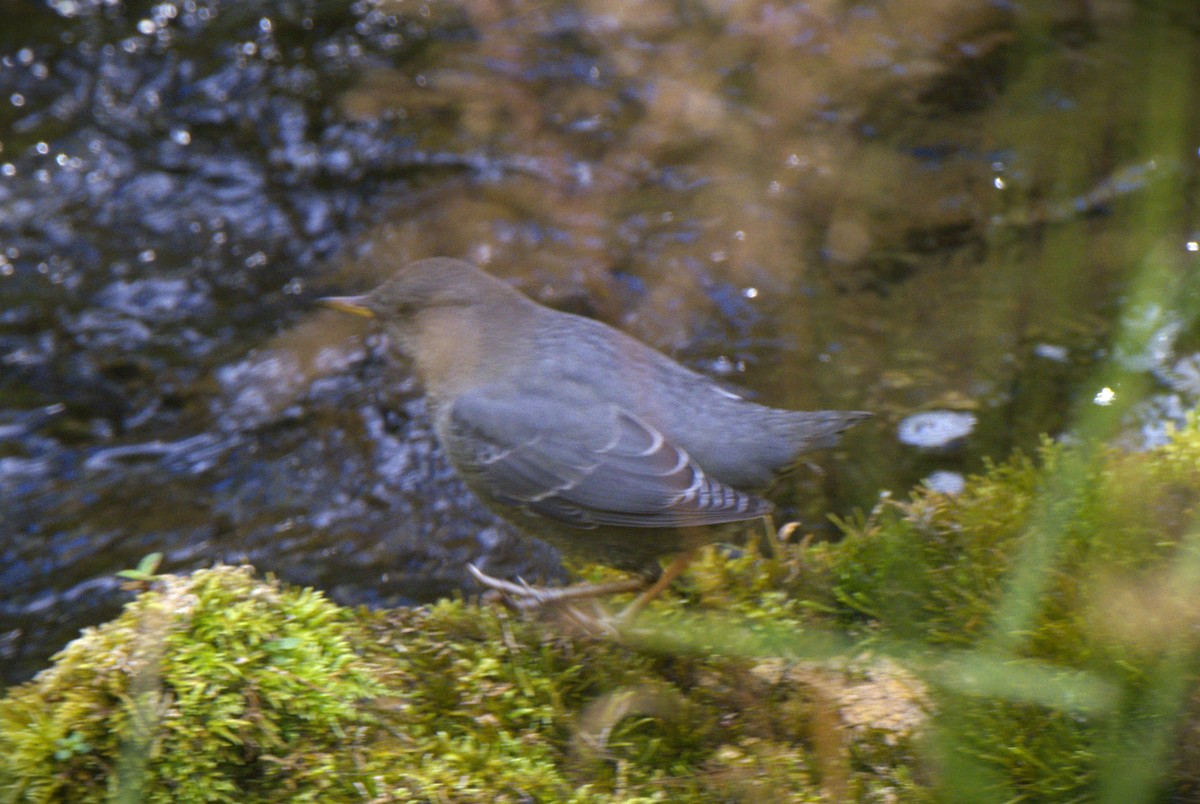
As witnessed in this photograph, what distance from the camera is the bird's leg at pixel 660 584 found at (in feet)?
9.48

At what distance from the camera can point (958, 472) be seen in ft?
12.8

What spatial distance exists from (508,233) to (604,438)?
2.35 m

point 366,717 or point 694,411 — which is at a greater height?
point 694,411

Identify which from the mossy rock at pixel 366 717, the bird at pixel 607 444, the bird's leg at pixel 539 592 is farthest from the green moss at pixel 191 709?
the bird at pixel 607 444

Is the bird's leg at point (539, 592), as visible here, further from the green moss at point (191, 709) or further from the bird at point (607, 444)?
the green moss at point (191, 709)

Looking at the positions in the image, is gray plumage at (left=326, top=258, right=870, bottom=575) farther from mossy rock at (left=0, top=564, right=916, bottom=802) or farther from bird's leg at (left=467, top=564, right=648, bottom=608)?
mossy rock at (left=0, top=564, right=916, bottom=802)

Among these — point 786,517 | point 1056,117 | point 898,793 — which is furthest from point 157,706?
point 1056,117

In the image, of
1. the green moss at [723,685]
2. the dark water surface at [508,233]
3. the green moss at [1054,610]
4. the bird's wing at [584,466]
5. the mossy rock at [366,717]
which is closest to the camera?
the green moss at [1054,610]

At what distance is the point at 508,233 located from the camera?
5.13 metres

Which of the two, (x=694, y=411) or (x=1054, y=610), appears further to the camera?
(x=694, y=411)

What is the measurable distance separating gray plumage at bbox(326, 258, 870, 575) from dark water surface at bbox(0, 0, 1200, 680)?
3.04 feet

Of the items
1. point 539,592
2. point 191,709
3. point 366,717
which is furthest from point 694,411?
point 191,709

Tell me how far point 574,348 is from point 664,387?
274 mm

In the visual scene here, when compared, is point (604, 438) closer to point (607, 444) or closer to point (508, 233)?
point (607, 444)
